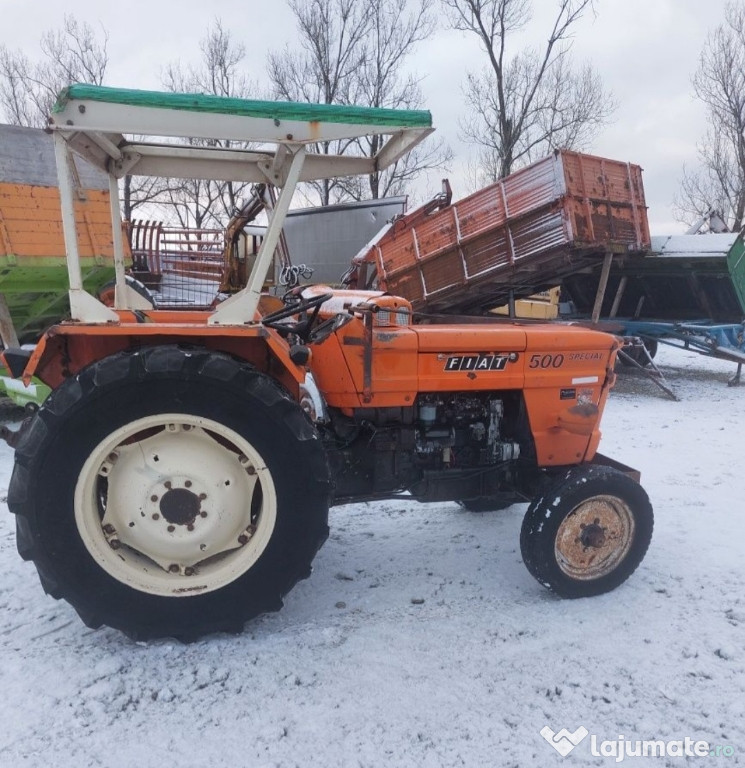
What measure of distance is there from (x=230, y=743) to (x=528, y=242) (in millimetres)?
7032

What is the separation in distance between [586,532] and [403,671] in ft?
3.55

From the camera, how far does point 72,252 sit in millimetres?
2375

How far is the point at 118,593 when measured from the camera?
2334 millimetres

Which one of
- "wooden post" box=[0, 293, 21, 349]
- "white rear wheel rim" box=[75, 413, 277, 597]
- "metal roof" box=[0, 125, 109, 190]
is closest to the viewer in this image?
"white rear wheel rim" box=[75, 413, 277, 597]

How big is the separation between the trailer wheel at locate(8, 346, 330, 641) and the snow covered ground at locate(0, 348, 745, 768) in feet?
0.76

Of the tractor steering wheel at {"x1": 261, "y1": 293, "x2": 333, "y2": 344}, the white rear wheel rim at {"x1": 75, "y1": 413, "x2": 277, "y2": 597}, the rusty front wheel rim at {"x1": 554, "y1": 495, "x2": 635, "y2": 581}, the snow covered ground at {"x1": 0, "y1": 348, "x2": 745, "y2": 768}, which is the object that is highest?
the tractor steering wheel at {"x1": 261, "y1": 293, "x2": 333, "y2": 344}

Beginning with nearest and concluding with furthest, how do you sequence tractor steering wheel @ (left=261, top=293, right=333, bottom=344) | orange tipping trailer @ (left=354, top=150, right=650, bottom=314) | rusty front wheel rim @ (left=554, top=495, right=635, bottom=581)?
1. tractor steering wheel @ (left=261, top=293, right=333, bottom=344)
2. rusty front wheel rim @ (left=554, top=495, right=635, bottom=581)
3. orange tipping trailer @ (left=354, top=150, right=650, bottom=314)

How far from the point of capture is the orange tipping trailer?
7512mm

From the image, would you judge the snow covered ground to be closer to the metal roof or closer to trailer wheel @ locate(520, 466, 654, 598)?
trailer wheel @ locate(520, 466, 654, 598)

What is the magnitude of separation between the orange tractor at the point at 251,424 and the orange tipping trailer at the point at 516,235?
5.02 m

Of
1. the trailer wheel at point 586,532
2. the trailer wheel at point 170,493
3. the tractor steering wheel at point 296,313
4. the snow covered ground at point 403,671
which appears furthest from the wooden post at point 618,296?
the trailer wheel at point 170,493

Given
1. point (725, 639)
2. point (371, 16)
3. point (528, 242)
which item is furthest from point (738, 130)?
point (725, 639)

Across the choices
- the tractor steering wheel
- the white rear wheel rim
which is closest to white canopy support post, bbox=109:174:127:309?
the tractor steering wheel

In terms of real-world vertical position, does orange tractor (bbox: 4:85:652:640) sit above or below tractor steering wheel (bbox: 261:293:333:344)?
below
